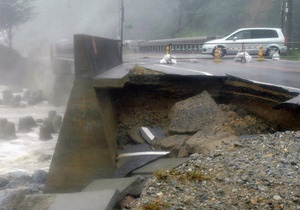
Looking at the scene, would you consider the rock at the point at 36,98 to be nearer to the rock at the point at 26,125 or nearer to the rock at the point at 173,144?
the rock at the point at 26,125

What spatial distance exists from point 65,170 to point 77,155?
0.99ft

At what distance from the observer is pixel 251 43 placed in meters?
30.3

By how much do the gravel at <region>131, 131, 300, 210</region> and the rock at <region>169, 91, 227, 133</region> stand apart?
281 centimetres

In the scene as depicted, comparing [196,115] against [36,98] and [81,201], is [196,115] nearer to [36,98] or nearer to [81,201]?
[81,201]

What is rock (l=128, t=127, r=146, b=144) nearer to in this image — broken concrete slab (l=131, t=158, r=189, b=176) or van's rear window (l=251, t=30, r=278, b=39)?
broken concrete slab (l=131, t=158, r=189, b=176)

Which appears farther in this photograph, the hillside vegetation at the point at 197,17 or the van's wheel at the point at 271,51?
the hillside vegetation at the point at 197,17

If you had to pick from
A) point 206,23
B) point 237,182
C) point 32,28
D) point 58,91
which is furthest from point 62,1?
point 237,182

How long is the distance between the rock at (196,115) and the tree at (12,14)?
61.2 metres

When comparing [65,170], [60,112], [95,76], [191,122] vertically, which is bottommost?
[60,112]

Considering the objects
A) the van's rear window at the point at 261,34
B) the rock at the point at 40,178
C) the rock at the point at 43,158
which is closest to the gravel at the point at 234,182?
the rock at the point at 40,178

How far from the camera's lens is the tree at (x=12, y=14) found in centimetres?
6975

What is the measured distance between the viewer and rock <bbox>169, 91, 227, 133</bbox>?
379 inches

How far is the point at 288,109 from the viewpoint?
28.7 feet

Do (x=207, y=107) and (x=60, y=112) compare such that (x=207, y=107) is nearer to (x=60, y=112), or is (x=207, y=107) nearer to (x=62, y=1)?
(x=60, y=112)
